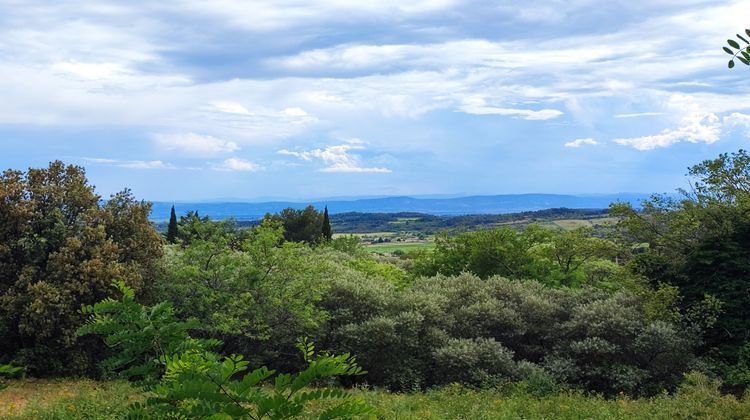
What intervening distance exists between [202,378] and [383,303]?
1817 cm

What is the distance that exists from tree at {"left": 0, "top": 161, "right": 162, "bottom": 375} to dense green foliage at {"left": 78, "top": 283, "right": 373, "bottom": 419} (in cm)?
1603

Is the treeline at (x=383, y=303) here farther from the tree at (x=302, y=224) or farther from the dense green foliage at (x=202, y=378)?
the tree at (x=302, y=224)

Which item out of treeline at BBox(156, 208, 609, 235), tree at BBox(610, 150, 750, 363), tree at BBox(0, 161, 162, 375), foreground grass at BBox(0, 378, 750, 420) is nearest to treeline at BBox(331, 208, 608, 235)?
treeline at BBox(156, 208, 609, 235)

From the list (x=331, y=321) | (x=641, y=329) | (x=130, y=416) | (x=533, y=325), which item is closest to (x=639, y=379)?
(x=641, y=329)

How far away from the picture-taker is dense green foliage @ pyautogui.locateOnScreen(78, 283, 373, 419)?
361 cm

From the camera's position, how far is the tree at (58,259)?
19.6 metres

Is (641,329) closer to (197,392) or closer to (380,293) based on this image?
(380,293)

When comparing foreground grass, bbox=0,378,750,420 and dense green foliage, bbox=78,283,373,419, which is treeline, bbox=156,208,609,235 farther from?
dense green foliage, bbox=78,283,373,419

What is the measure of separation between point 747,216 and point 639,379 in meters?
7.61

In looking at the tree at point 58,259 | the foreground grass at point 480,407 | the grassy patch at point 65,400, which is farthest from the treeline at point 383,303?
the foreground grass at point 480,407

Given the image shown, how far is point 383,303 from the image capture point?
21781 mm

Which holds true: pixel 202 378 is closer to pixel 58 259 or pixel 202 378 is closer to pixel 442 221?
pixel 58 259

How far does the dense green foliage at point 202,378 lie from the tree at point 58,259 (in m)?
16.0

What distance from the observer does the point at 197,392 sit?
3664 millimetres
